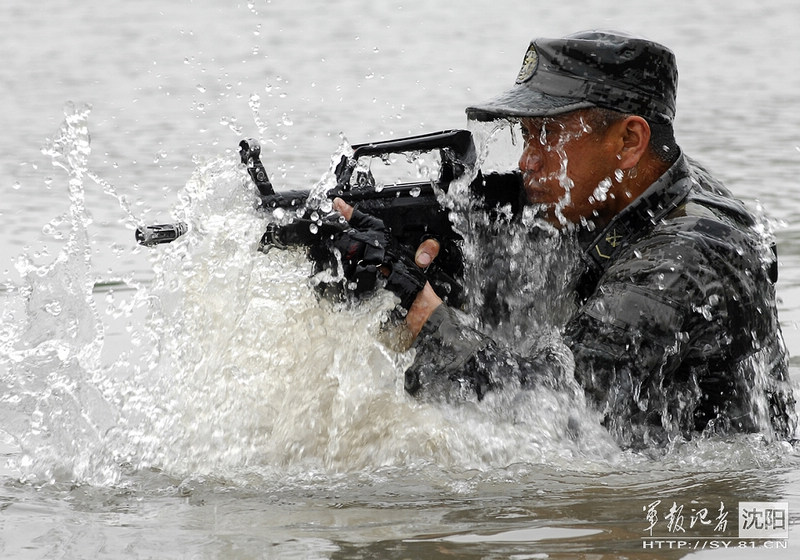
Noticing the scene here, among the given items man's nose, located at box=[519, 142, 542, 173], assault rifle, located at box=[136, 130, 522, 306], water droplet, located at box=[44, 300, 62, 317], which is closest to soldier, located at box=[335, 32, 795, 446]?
man's nose, located at box=[519, 142, 542, 173]

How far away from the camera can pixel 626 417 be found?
3.96 metres

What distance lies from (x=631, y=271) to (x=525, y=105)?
65 centimetres

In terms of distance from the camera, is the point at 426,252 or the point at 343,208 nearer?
the point at 343,208

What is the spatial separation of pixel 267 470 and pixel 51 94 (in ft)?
29.2

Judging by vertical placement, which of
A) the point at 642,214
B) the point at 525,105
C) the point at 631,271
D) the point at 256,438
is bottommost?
the point at 256,438

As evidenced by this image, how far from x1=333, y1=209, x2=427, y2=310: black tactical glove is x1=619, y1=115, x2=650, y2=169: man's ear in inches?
29.6

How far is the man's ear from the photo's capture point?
4.05 meters

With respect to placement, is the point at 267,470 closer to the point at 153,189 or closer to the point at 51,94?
the point at 153,189

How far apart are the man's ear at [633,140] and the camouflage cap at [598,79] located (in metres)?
0.04

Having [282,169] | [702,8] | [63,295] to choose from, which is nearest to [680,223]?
[63,295]

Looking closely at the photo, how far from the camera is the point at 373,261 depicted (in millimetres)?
3928

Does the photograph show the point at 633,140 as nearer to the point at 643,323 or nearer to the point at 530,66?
the point at 530,66

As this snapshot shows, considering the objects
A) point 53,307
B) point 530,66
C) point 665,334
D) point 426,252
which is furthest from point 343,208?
point 53,307

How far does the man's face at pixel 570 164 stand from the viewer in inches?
161
